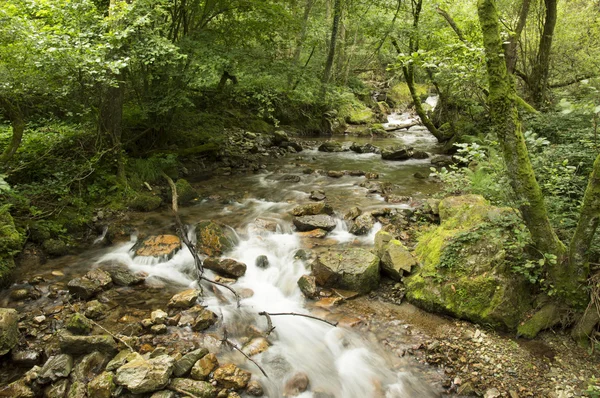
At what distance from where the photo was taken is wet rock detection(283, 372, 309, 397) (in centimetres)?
454

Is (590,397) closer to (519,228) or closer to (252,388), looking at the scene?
(519,228)

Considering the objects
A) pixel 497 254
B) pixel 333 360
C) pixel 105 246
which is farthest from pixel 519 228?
pixel 105 246

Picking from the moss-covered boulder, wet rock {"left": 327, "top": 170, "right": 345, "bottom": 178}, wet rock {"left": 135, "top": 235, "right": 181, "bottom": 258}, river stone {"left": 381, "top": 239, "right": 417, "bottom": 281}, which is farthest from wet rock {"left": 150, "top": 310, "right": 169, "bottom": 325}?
wet rock {"left": 327, "top": 170, "right": 345, "bottom": 178}

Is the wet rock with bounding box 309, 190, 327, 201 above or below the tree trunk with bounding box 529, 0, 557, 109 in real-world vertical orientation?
below

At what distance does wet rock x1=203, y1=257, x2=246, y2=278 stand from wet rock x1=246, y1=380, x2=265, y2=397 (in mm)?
2582

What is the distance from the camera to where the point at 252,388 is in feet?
14.5

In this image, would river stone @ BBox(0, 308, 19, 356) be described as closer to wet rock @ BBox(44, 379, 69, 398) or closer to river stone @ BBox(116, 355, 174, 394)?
wet rock @ BBox(44, 379, 69, 398)

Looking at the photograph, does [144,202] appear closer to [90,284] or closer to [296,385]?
[90,284]

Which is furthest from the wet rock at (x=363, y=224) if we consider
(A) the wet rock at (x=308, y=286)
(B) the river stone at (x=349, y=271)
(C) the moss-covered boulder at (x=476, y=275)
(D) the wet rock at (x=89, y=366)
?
(D) the wet rock at (x=89, y=366)

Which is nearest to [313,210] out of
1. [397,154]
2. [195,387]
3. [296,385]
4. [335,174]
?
[335,174]

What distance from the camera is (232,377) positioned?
4430 mm

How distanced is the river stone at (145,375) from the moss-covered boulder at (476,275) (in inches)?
155

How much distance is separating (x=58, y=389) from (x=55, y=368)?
0.28m

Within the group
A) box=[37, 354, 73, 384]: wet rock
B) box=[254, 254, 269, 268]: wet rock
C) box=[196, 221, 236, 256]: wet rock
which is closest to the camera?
box=[37, 354, 73, 384]: wet rock
